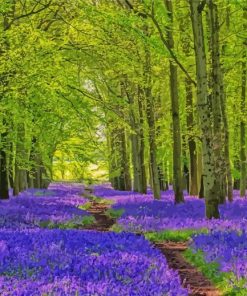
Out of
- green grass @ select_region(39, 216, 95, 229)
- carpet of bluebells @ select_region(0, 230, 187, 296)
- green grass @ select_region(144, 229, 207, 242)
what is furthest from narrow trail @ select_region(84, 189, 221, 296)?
green grass @ select_region(39, 216, 95, 229)

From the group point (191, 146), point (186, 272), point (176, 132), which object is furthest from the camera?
point (191, 146)

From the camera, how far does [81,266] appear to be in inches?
295

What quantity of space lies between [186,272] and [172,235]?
4417 mm

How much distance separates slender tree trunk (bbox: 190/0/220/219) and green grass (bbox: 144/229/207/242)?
1.49 m

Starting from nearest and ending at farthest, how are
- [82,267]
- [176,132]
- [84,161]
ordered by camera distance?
[82,267] < [176,132] < [84,161]

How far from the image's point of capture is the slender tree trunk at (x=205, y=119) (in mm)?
15141

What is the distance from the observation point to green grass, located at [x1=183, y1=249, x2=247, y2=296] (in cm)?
757

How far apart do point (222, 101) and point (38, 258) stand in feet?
50.5

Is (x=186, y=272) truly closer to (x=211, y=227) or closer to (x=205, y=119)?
(x=211, y=227)

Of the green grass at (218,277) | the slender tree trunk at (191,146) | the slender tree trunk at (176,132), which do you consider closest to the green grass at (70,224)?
the slender tree trunk at (176,132)

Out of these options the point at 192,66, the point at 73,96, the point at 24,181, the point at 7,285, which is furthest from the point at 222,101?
the point at 24,181

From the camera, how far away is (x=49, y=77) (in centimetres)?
1570

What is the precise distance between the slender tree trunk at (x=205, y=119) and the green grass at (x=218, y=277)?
4176 mm

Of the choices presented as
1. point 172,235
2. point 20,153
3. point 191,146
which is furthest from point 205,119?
point 20,153
